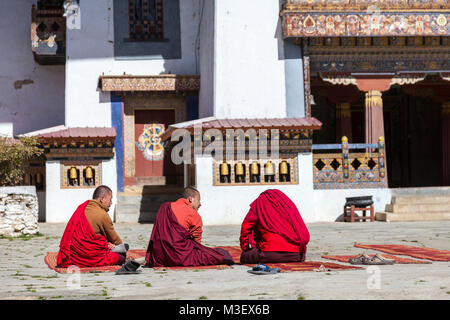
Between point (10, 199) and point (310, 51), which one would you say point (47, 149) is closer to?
point (10, 199)

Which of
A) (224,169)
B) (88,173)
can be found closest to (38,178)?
(88,173)

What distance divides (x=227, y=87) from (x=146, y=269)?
8282 millimetres

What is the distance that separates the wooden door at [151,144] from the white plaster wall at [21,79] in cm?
224

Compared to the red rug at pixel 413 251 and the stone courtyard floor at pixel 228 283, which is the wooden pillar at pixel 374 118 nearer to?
the red rug at pixel 413 251

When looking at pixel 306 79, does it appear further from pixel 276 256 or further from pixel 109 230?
pixel 109 230

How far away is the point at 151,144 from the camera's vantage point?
17391mm

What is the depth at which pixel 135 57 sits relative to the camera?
17.1 meters

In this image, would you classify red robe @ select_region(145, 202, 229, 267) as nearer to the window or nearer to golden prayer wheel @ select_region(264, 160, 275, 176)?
golden prayer wheel @ select_region(264, 160, 275, 176)

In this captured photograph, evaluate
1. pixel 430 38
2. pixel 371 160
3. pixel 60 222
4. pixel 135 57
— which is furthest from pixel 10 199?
pixel 430 38

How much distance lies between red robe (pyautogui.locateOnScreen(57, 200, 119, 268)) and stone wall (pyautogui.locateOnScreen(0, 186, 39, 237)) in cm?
480

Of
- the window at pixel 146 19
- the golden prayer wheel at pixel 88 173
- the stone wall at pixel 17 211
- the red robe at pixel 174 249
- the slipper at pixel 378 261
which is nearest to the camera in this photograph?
the slipper at pixel 378 261

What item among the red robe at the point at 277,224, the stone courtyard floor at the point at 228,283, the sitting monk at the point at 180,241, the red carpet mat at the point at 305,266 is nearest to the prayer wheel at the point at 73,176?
the stone courtyard floor at the point at 228,283

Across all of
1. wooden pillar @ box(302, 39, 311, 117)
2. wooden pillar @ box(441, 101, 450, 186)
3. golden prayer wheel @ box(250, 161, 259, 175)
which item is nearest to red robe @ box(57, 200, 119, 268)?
golden prayer wheel @ box(250, 161, 259, 175)

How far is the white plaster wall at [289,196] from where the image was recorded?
563 inches
